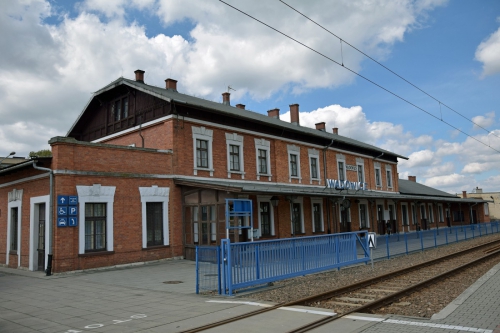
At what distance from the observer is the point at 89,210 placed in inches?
621

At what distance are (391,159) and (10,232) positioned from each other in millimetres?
32031

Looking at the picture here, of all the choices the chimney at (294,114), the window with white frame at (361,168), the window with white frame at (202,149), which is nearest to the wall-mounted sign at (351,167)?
the window with white frame at (361,168)

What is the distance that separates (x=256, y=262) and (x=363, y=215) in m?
22.9

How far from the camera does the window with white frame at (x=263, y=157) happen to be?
77.2 ft

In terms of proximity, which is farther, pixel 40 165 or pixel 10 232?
pixel 10 232

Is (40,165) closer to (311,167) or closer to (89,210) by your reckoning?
(89,210)

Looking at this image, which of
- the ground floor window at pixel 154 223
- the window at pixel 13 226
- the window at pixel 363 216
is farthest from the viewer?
the window at pixel 363 216

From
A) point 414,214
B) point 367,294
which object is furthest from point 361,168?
point 367,294

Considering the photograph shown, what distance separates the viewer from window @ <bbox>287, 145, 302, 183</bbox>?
1025 inches

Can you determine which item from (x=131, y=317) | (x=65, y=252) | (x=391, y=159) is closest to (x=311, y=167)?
(x=391, y=159)

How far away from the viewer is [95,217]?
1584cm

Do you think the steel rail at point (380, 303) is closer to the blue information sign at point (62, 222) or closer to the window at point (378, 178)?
the blue information sign at point (62, 222)

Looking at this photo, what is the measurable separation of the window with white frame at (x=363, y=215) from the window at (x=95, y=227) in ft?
67.4

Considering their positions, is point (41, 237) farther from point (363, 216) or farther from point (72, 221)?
point (363, 216)
